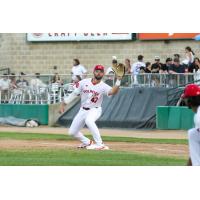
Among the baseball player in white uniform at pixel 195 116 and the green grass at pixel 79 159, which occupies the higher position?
the baseball player in white uniform at pixel 195 116

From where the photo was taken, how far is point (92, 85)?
19781 mm

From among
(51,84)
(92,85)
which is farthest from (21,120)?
(92,85)

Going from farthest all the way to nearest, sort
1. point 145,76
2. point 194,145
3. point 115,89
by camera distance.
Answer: point 145,76, point 115,89, point 194,145

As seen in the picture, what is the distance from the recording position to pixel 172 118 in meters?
27.5

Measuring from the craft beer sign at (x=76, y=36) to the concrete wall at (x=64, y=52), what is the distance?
0.23 metres

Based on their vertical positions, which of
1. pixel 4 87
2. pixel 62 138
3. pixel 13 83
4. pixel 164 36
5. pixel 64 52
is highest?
pixel 164 36

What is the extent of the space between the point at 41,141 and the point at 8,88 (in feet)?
33.6

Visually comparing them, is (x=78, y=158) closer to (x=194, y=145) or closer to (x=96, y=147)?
(x=96, y=147)

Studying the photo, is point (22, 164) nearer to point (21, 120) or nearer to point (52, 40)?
point (21, 120)

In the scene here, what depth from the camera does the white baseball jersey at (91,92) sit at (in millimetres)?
19672

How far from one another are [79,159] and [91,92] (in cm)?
362

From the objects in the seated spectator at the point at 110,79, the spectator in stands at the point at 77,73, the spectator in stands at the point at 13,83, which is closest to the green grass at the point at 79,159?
the seated spectator at the point at 110,79

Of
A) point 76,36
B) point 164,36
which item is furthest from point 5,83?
point 164,36

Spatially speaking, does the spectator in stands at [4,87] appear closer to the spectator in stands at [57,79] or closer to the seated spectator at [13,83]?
the seated spectator at [13,83]
